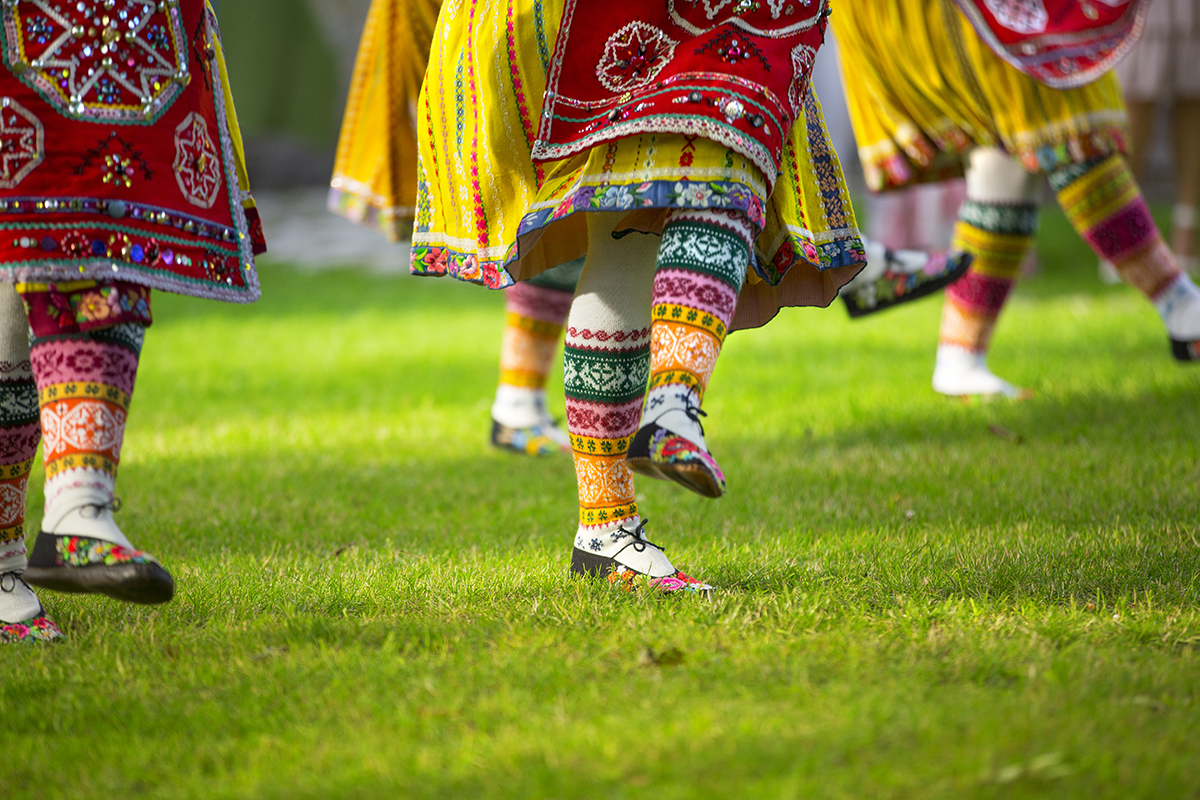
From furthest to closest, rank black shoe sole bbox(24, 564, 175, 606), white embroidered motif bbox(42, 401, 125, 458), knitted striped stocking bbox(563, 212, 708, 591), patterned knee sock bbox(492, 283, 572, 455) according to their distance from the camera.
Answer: patterned knee sock bbox(492, 283, 572, 455) < knitted striped stocking bbox(563, 212, 708, 591) < white embroidered motif bbox(42, 401, 125, 458) < black shoe sole bbox(24, 564, 175, 606)

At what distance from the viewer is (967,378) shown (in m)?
3.67

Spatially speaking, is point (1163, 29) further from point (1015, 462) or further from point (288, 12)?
point (288, 12)

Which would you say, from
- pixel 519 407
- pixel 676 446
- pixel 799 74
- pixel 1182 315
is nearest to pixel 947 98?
pixel 1182 315

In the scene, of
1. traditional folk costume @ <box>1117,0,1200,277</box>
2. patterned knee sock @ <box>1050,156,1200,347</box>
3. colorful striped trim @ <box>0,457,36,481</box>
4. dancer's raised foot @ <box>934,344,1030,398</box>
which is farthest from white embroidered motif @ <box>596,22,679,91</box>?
traditional folk costume @ <box>1117,0,1200,277</box>

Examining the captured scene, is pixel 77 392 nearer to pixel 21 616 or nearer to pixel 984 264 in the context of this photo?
pixel 21 616

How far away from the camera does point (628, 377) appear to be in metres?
1.88

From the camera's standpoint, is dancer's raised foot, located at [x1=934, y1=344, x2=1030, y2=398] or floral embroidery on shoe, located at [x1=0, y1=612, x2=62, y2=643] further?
dancer's raised foot, located at [x1=934, y1=344, x2=1030, y2=398]

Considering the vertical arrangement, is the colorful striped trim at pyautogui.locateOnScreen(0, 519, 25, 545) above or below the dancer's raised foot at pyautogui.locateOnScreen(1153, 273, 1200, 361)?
above

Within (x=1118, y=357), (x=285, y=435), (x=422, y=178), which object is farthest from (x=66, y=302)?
(x=1118, y=357)

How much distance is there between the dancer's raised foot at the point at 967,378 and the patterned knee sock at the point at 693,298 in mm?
2181

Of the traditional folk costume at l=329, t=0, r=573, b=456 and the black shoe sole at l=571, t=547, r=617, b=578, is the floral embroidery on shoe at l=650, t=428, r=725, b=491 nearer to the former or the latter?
the black shoe sole at l=571, t=547, r=617, b=578

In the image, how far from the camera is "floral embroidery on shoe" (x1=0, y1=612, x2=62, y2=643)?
174cm

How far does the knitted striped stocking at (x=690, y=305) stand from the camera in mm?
1620

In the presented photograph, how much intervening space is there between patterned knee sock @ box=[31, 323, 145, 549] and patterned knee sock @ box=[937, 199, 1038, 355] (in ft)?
8.38
